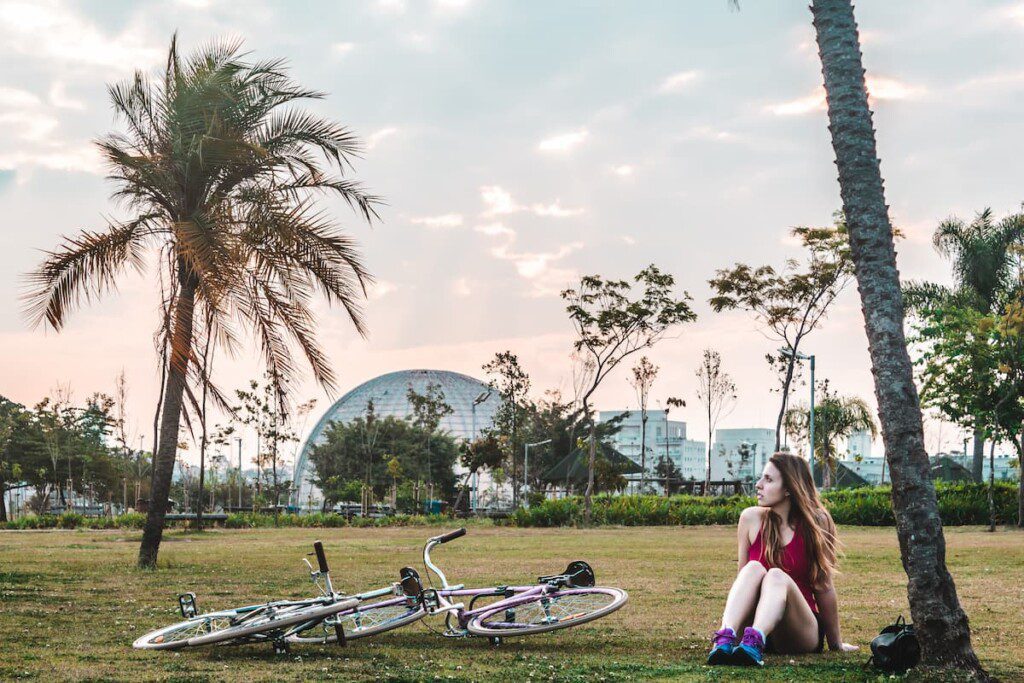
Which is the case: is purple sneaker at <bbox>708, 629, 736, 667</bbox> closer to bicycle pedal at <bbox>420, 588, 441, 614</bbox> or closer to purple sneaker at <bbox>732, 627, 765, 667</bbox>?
purple sneaker at <bbox>732, 627, 765, 667</bbox>

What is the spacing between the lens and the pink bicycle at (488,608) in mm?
8195

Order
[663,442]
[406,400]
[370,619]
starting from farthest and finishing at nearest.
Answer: [663,442]
[406,400]
[370,619]

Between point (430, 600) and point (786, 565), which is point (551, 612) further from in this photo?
point (786, 565)

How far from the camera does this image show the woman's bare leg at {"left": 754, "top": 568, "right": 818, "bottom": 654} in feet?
23.5

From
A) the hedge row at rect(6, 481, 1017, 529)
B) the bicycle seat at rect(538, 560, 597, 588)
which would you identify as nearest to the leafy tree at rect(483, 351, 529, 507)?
the hedge row at rect(6, 481, 1017, 529)

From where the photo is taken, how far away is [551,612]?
27.8 ft

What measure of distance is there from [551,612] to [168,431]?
38.1 feet

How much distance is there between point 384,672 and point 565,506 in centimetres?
3124

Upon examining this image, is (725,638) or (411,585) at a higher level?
(411,585)

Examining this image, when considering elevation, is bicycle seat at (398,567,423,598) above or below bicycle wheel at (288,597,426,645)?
above

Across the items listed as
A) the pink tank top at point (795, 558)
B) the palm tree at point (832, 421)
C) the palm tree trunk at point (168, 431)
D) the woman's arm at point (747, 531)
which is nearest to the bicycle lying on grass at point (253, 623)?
the woman's arm at point (747, 531)

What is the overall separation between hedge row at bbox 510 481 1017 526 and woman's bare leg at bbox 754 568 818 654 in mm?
28349

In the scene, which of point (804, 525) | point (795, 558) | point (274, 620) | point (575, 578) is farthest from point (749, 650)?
point (274, 620)

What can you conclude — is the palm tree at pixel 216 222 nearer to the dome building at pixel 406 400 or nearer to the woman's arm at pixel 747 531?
the woman's arm at pixel 747 531
